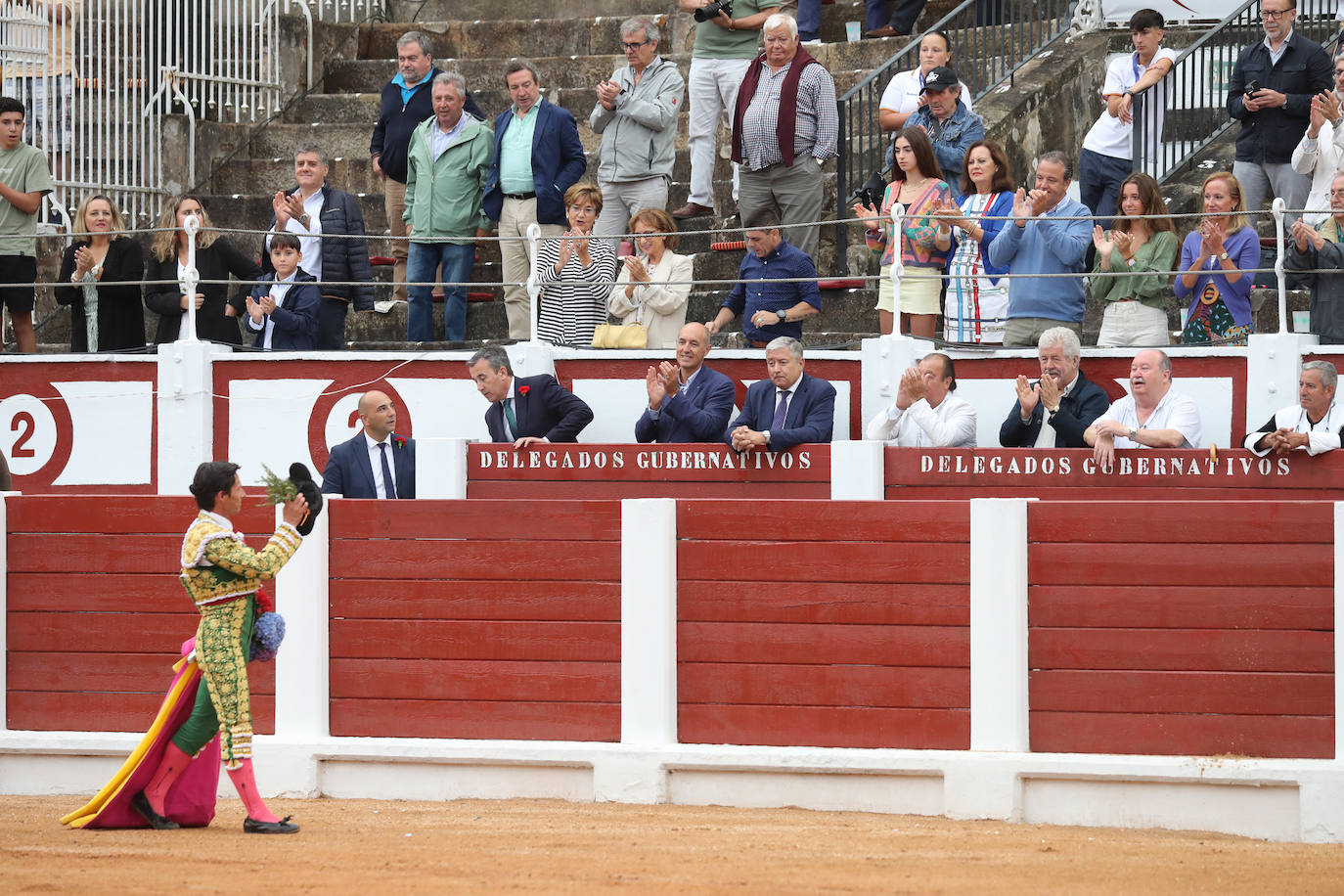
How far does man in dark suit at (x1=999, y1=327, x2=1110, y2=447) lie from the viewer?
29.3 ft

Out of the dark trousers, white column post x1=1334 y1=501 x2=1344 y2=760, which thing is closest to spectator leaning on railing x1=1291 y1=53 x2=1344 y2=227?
white column post x1=1334 y1=501 x2=1344 y2=760

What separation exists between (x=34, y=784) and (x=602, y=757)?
2447mm

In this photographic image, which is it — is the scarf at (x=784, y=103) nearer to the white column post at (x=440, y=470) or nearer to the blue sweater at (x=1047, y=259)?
the blue sweater at (x=1047, y=259)

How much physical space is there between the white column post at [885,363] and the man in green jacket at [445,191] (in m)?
2.48

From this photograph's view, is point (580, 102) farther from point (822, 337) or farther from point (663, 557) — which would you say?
point (663, 557)

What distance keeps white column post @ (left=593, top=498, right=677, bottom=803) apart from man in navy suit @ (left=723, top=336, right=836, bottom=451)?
55.9 inches

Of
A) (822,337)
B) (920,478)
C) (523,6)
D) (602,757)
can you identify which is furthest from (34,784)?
(523,6)

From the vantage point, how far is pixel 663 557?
7793mm

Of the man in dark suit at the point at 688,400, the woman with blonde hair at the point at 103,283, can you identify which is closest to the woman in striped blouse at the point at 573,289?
the man in dark suit at the point at 688,400

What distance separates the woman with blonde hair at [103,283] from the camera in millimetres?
11117

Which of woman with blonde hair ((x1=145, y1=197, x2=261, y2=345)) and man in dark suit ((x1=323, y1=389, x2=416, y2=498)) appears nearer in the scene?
man in dark suit ((x1=323, y1=389, x2=416, y2=498))

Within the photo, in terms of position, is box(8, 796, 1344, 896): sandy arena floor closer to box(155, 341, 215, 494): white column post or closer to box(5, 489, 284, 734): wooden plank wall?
box(5, 489, 284, 734): wooden plank wall

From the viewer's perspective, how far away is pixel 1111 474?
866 centimetres

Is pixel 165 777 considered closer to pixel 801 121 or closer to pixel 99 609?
pixel 99 609
